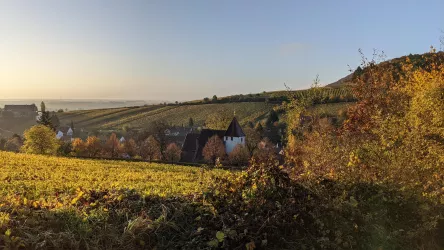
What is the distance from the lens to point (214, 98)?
4368 inches

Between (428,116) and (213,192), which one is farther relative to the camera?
(428,116)

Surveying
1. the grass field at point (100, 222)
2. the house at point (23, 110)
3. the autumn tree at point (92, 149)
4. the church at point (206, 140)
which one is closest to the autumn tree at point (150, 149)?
the church at point (206, 140)

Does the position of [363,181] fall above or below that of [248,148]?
above

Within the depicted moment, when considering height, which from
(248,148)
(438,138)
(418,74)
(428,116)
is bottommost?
(248,148)

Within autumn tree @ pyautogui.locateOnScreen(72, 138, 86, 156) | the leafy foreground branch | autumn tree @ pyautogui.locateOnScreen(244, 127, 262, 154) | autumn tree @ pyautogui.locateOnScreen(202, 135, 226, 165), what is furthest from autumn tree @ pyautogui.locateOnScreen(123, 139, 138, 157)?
the leafy foreground branch

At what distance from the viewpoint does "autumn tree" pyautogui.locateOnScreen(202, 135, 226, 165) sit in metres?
41.9

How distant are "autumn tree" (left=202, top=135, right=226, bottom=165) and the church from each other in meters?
2.37

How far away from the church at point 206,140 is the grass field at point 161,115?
96.7 feet

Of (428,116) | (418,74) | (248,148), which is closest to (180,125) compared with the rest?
(248,148)

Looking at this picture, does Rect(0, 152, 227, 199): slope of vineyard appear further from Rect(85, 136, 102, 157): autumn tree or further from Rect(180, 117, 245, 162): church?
Rect(85, 136, 102, 157): autumn tree

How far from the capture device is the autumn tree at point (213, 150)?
41.9m

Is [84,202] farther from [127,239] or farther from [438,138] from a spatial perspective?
[438,138]

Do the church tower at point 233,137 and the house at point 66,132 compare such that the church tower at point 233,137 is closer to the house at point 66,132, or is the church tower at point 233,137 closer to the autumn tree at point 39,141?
the autumn tree at point 39,141

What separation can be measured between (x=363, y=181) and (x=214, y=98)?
106 m
